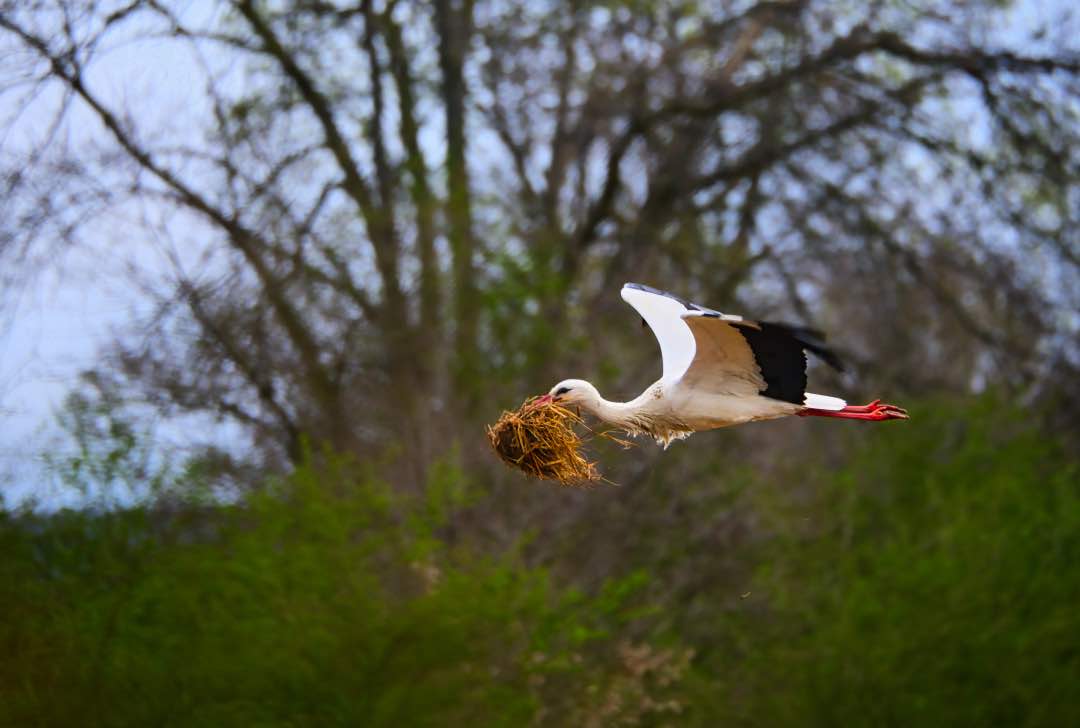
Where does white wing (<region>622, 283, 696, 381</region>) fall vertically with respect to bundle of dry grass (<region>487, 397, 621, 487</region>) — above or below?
above

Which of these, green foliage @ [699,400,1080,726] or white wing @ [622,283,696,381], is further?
green foliage @ [699,400,1080,726]

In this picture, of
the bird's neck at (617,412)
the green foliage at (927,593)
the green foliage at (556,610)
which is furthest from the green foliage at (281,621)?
the bird's neck at (617,412)

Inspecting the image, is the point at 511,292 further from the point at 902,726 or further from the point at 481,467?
the point at 902,726

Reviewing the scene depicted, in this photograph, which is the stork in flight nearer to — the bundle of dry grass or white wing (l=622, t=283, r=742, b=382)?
white wing (l=622, t=283, r=742, b=382)

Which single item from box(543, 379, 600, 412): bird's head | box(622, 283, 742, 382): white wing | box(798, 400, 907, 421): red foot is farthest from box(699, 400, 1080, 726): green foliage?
box(543, 379, 600, 412): bird's head

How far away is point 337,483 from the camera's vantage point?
1098cm

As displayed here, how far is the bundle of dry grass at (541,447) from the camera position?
19.7 ft

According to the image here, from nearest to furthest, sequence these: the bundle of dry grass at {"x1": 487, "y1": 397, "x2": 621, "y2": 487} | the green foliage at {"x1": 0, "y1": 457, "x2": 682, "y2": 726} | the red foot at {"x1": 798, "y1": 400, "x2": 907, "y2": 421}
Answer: the bundle of dry grass at {"x1": 487, "y1": 397, "x2": 621, "y2": 487}, the red foot at {"x1": 798, "y1": 400, "x2": 907, "y2": 421}, the green foliage at {"x1": 0, "y1": 457, "x2": 682, "y2": 726}

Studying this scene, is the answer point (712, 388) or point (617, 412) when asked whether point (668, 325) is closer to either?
point (712, 388)

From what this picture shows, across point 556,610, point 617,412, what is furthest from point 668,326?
point 556,610

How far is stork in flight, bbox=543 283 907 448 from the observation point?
21.2 feet

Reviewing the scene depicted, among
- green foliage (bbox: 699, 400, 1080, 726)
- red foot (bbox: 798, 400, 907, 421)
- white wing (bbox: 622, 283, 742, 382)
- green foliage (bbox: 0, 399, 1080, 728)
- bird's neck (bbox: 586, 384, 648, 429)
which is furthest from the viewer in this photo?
green foliage (bbox: 699, 400, 1080, 726)

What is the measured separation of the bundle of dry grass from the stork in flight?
0.95 ft

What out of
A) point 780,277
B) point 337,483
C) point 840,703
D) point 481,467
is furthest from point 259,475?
point 780,277
